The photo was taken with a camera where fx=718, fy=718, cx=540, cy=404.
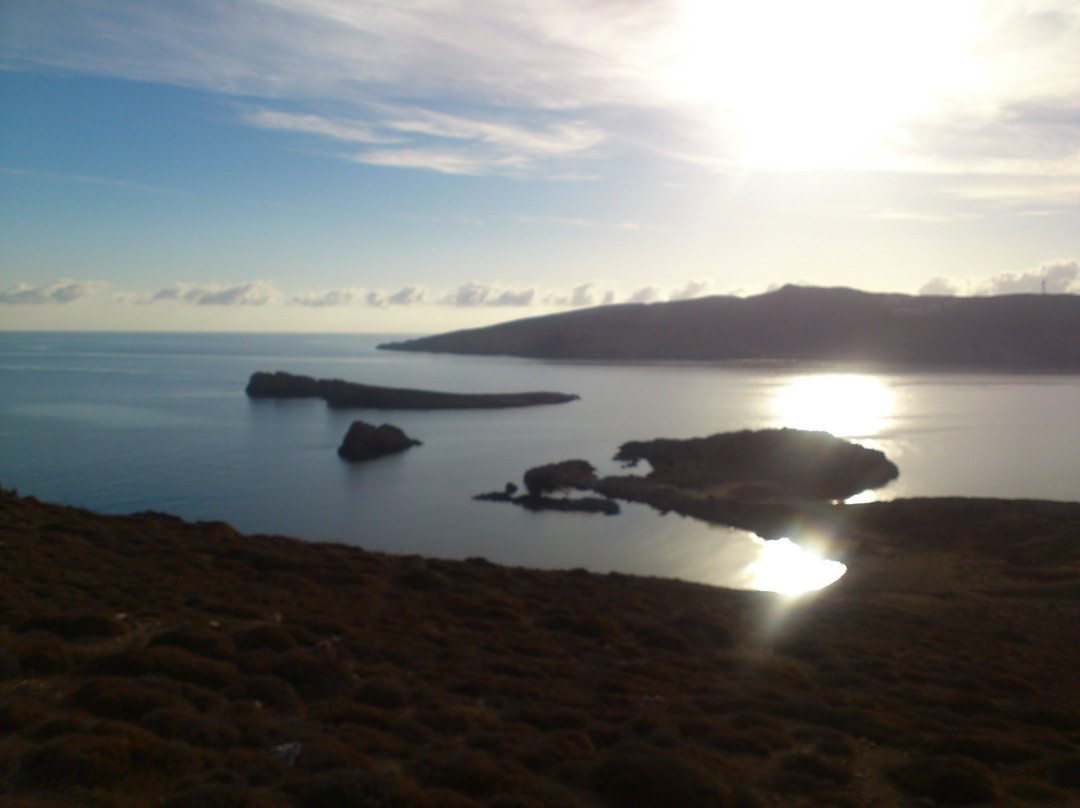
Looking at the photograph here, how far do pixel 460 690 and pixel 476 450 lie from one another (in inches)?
2039

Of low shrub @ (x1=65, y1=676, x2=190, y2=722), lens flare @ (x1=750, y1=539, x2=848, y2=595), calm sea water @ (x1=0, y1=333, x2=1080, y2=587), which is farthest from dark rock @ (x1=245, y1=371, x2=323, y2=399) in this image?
low shrub @ (x1=65, y1=676, x2=190, y2=722)

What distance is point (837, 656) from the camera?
14.9m

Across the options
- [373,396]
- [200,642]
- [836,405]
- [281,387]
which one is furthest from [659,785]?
[281,387]

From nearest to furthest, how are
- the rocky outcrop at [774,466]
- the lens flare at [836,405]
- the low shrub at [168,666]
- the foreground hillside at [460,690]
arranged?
the foreground hillside at [460,690] → the low shrub at [168,666] → the rocky outcrop at [774,466] → the lens flare at [836,405]

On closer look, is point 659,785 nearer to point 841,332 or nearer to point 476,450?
point 476,450

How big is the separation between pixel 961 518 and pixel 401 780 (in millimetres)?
31885

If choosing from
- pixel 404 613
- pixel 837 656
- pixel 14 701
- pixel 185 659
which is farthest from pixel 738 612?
pixel 14 701

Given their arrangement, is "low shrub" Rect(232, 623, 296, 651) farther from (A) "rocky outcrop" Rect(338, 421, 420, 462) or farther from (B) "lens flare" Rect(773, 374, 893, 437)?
(B) "lens flare" Rect(773, 374, 893, 437)

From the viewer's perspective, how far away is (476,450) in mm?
62031

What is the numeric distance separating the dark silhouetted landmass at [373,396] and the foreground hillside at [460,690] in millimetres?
68847

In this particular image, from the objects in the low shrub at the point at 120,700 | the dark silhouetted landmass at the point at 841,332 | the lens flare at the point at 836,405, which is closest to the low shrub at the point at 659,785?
the low shrub at the point at 120,700

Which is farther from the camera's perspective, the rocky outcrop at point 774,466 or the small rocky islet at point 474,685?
the rocky outcrop at point 774,466

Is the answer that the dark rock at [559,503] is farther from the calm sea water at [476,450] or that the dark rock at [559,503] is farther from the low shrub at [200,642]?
the low shrub at [200,642]

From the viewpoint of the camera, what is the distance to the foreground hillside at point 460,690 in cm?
684
